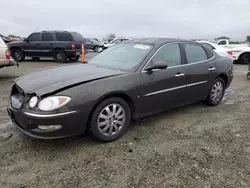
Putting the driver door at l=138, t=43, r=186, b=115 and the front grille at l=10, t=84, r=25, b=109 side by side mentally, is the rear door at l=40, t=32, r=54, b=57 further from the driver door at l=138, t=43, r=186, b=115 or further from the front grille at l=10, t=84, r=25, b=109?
the driver door at l=138, t=43, r=186, b=115

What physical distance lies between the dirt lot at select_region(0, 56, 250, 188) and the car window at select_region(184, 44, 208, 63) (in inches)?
48.2

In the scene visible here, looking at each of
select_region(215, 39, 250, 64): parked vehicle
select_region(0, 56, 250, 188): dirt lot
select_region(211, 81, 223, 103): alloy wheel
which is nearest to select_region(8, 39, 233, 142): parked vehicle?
select_region(211, 81, 223, 103): alloy wheel

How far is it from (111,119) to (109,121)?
0.13 ft

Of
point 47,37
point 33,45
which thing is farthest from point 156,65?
point 33,45

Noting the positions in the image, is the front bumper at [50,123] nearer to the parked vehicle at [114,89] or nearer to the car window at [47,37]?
the parked vehicle at [114,89]

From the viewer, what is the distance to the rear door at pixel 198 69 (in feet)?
13.9

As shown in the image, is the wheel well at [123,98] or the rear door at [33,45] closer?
the wheel well at [123,98]

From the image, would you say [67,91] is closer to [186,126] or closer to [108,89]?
[108,89]

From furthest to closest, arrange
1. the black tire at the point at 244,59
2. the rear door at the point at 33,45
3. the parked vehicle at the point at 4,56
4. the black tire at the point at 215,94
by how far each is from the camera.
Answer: the black tire at the point at 244,59 < the rear door at the point at 33,45 < the parked vehicle at the point at 4,56 < the black tire at the point at 215,94

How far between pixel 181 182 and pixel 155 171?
318 millimetres

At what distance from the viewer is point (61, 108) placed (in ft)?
8.96

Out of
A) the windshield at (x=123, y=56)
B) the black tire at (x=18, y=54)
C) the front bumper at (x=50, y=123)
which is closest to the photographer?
the front bumper at (x=50, y=123)

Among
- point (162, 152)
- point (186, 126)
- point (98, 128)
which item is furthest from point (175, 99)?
point (98, 128)

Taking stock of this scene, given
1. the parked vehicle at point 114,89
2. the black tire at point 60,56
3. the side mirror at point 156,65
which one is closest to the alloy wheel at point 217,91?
the parked vehicle at point 114,89
